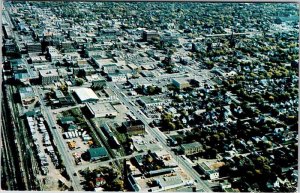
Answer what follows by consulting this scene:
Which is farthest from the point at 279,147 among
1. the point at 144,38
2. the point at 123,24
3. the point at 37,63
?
the point at 123,24

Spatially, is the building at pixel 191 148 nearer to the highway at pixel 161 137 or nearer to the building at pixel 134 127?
the highway at pixel 161 137

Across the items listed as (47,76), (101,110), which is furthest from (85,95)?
(47,76)

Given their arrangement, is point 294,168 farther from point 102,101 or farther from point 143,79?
point 143,79

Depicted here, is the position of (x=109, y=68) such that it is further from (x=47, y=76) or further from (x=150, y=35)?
(x=150, y=35)

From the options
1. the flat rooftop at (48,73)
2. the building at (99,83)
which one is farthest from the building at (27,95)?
the building at (99,83)

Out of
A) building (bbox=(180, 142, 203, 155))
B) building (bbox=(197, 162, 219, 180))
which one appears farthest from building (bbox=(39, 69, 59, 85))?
building (bbox=(197, 162, 219, 180))

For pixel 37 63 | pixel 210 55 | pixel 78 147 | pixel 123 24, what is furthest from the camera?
pixel 123 24
